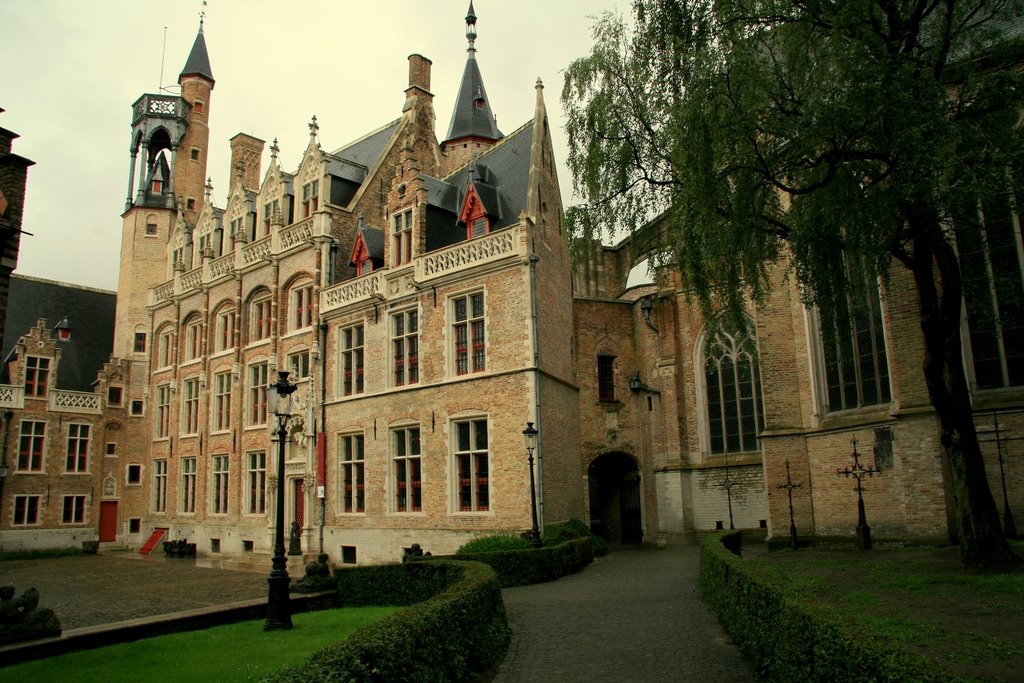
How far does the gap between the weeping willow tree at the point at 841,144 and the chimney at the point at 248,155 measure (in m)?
28.2

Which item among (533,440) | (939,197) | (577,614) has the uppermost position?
(939,197)

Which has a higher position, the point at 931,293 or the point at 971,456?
the point at 931,293

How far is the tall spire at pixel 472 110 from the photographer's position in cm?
3353

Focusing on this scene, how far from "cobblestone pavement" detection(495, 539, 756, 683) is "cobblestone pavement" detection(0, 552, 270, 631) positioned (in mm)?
8728

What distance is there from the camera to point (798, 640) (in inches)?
272

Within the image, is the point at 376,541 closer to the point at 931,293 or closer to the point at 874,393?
the point at 874,393

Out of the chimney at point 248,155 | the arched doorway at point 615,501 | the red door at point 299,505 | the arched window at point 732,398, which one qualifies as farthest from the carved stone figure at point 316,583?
the chimney at point 248,155

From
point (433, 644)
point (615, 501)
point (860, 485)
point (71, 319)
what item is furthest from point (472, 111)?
point (433, 644)

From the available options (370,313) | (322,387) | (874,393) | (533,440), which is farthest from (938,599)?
(322,387)

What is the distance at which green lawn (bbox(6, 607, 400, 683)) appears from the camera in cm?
890

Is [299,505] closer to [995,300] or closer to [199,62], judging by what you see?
[995,300]

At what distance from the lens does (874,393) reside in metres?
19.0

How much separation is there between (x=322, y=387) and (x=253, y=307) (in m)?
6.93

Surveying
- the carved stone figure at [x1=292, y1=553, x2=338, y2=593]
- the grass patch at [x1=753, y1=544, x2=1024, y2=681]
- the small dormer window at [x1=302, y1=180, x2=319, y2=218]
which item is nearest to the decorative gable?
the small dormer window at [x1=302, y1=180, x2=319, y2=218]
